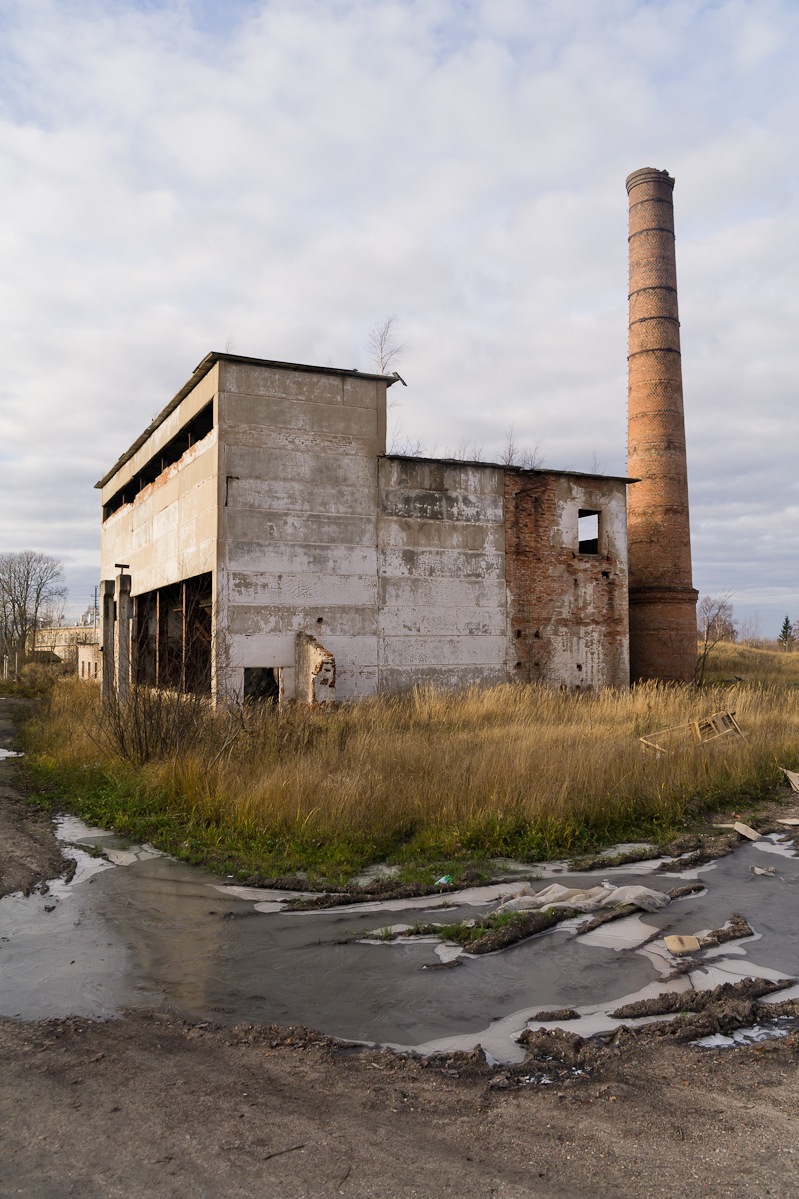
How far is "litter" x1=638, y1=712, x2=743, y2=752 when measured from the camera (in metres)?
11.3

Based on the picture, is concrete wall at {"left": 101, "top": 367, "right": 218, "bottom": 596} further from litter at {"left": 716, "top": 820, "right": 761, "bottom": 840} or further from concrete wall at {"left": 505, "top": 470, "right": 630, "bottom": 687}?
litter at {"left": 716, "top": 820, "right": 761, "bottom": 840}

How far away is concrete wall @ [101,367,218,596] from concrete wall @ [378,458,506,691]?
10.9 ft

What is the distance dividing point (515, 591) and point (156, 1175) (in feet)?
48.0

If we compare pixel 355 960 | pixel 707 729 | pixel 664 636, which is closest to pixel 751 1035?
pixel 355 960

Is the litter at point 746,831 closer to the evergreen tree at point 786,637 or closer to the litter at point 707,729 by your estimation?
the litter at point 707,729

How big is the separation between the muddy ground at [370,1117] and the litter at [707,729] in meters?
7.78

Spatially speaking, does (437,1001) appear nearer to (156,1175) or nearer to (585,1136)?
(585,1136)

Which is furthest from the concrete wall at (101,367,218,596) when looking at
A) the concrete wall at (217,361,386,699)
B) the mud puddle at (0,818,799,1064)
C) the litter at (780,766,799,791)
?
the litter at (780,766,799,791)

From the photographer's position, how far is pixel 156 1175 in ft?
9.00

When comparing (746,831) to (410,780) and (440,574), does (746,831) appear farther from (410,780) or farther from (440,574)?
(440,574)

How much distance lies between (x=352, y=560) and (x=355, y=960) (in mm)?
10669

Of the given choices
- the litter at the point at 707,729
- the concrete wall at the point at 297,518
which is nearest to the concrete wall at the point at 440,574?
the concrete wall at the point at 297,518

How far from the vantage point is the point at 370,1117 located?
10.2 feet

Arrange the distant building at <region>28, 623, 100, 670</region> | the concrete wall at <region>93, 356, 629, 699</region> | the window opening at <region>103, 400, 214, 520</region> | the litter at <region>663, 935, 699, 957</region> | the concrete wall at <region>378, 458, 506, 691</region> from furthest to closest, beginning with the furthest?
1. the distant building at <region>28, 623, 100, 670</region>
2. the window opening at <region>103, 400, 214, 520</region>
3. the concrete wall at <region>378, 458, 506, 691</region>
4. the concrete wall at <region>93, 356, 629, 699</region>
5. the litter at <region>663, 935, 699, 957</region>
